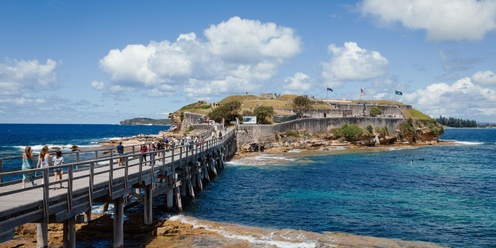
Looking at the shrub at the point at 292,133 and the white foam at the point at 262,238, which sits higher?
the shrub at the point at 292,133

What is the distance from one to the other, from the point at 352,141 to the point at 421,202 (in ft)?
154

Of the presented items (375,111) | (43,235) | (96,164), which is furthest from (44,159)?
(375,111)

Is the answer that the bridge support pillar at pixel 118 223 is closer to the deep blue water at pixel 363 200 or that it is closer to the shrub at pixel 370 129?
the deep blue water at pixel 363 200

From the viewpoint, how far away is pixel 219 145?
43219 millimetres

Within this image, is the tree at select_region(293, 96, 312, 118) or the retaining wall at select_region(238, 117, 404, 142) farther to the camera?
the tree at select_region(293, 96, 312, 118)

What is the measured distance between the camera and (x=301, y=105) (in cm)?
8231

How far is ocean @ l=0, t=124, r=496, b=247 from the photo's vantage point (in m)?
21.6

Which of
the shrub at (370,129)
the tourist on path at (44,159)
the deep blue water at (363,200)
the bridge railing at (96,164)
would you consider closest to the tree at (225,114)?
the deep blue water at (363,200)

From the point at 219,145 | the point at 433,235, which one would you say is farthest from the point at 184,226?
the point at 219,145

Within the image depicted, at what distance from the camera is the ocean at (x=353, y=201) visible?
70.9ft

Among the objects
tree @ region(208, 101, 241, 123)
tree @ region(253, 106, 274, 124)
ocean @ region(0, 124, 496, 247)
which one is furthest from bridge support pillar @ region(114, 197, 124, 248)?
tree @ region(253, 106, 274, 124)

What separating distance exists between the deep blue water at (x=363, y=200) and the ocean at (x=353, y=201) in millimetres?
47

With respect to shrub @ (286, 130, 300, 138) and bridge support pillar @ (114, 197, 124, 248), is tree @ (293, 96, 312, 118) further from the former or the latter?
bridge support pillar @ (114, 197, 124, 248)

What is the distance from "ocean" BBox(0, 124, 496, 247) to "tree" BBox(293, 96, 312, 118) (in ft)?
106
